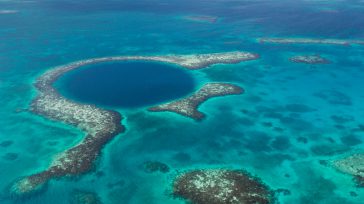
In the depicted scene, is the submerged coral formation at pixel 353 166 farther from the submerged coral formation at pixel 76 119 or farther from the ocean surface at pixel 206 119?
the submerged coral formation at pixel 76 119

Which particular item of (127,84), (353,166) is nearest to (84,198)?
(127,84)

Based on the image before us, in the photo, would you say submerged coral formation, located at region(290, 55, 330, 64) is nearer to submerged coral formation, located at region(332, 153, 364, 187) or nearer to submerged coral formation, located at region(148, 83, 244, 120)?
submerged coral formation, located at region(148, 83, 244, 120)

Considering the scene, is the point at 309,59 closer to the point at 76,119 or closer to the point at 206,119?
the point at 206,119

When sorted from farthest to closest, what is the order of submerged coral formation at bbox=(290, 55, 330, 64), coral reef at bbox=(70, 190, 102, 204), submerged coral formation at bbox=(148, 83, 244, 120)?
submerged coral formation at bbox=(290, 55, 330, 64) < submerged coral formation at bbox=(148, 83, 244, 120) < coral reef at bbox=(70, 190, 102, 204)

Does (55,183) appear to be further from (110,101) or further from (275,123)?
(275,123)

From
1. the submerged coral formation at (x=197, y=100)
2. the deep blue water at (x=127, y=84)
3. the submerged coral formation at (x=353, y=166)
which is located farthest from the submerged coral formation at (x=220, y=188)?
the deep blue water at (x=127, y=84)

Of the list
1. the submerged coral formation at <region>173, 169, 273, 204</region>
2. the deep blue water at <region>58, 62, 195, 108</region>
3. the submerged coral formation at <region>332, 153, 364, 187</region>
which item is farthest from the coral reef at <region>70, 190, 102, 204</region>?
the submerged coral formation at <region>332, 153, 364, 187</region>
